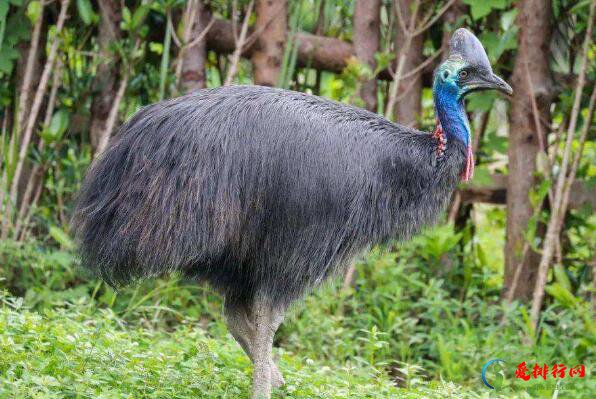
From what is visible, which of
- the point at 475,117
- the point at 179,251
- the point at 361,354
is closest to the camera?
the point at 179,251

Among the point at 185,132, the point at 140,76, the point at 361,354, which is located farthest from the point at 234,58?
the point at 185,132

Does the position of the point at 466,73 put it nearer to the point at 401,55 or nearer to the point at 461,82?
the point at 461,82

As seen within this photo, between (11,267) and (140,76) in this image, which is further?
(140,76)

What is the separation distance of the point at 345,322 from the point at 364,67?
1.45 meters

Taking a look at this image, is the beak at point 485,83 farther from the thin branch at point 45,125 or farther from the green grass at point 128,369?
the thin branch at point 45,125

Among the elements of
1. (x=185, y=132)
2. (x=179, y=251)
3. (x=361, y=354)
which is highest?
(x=185, y=132)

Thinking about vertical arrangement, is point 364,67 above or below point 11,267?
above

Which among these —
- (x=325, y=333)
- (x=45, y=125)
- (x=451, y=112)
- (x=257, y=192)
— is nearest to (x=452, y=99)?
(x=451, y=112)

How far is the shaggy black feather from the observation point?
355cm

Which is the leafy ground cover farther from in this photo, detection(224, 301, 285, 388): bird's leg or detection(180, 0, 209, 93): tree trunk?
detection(180, 0, 209, 93): tree trunk

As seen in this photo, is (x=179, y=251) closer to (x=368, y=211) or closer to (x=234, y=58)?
(x=368, y=211)

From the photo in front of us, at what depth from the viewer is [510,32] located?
18.8 ft

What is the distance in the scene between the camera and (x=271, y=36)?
6.02 meters

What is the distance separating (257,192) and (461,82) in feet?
3.12
